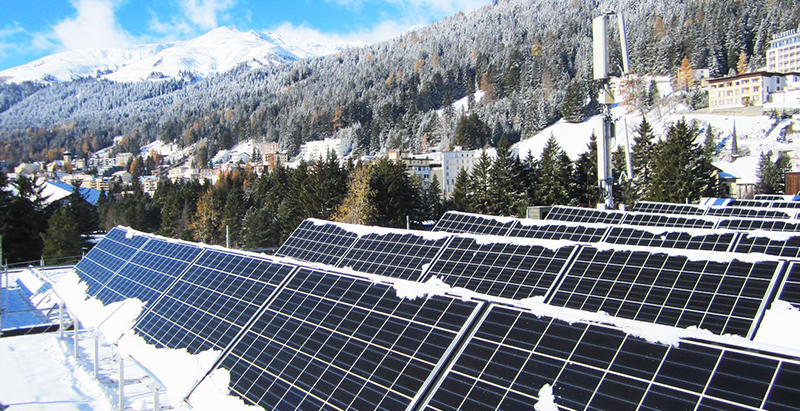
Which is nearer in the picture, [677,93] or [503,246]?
[503,246]

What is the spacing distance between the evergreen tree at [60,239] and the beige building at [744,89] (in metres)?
121

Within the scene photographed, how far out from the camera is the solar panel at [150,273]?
13150 mm

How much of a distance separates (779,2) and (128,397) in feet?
632

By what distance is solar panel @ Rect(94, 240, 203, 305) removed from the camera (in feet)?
43.1

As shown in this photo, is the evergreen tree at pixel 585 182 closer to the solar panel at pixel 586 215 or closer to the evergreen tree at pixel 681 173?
the evergreen tree at pixel 681 173

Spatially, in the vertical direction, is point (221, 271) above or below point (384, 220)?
above

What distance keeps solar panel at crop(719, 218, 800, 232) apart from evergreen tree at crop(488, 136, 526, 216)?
3095cm

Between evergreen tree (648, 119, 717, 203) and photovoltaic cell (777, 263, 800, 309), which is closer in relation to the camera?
photovoltaic cell (777, 263, 800, 309)

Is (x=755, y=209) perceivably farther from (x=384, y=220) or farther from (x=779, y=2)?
(x=779, y=2)

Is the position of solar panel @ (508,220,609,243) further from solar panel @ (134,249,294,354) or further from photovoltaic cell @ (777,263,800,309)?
solar panel @ (134,249,294,354)

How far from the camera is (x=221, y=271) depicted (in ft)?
39.7

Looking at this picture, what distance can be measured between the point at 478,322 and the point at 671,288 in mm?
5352

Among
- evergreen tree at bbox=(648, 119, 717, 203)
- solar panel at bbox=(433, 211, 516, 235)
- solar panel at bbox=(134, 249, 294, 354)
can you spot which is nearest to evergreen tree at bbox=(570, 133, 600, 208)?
evergreen tree at bbox=(648, 119, 717, 203)

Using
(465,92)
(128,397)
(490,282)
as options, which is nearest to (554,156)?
(490,282)
